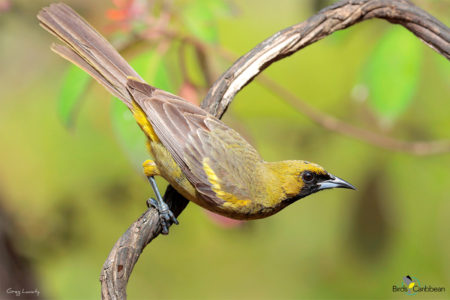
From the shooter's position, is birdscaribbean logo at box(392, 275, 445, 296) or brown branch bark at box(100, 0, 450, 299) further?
birdscaribbean logo at box(392, 275, 445, 296)

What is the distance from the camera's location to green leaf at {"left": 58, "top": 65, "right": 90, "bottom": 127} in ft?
9.29

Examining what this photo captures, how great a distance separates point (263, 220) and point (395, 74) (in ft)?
8.35

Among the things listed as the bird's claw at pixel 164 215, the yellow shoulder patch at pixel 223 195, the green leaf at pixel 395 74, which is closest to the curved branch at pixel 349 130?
the green leaf at pixel 395 74

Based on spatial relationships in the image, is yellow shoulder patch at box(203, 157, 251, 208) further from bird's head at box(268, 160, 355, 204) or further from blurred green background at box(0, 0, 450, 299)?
blurred green background at box(0, 0, 450, 299)

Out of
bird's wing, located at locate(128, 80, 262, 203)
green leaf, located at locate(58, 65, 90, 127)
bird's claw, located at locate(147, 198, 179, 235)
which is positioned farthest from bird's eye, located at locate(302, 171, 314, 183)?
green leaf, located at locate(58, 65, 90, 127)

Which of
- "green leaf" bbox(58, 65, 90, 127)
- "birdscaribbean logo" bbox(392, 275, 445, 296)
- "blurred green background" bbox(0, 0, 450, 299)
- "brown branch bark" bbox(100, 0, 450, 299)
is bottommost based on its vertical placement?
"birdscaribbean logo" bbox(392, 275, 445, 296)

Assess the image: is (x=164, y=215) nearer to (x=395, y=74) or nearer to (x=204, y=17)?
(x=204, y=17)

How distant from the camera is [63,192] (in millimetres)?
5379

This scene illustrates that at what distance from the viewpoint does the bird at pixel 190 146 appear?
9.16 ft

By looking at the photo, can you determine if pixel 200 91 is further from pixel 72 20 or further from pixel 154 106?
pixel 72 20

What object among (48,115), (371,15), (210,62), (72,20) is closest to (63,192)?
(48,115)

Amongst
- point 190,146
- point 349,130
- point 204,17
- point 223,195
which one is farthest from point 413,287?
point 204,17

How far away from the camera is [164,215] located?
2.38 m

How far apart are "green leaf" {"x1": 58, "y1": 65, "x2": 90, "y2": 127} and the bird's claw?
736 millimetres
